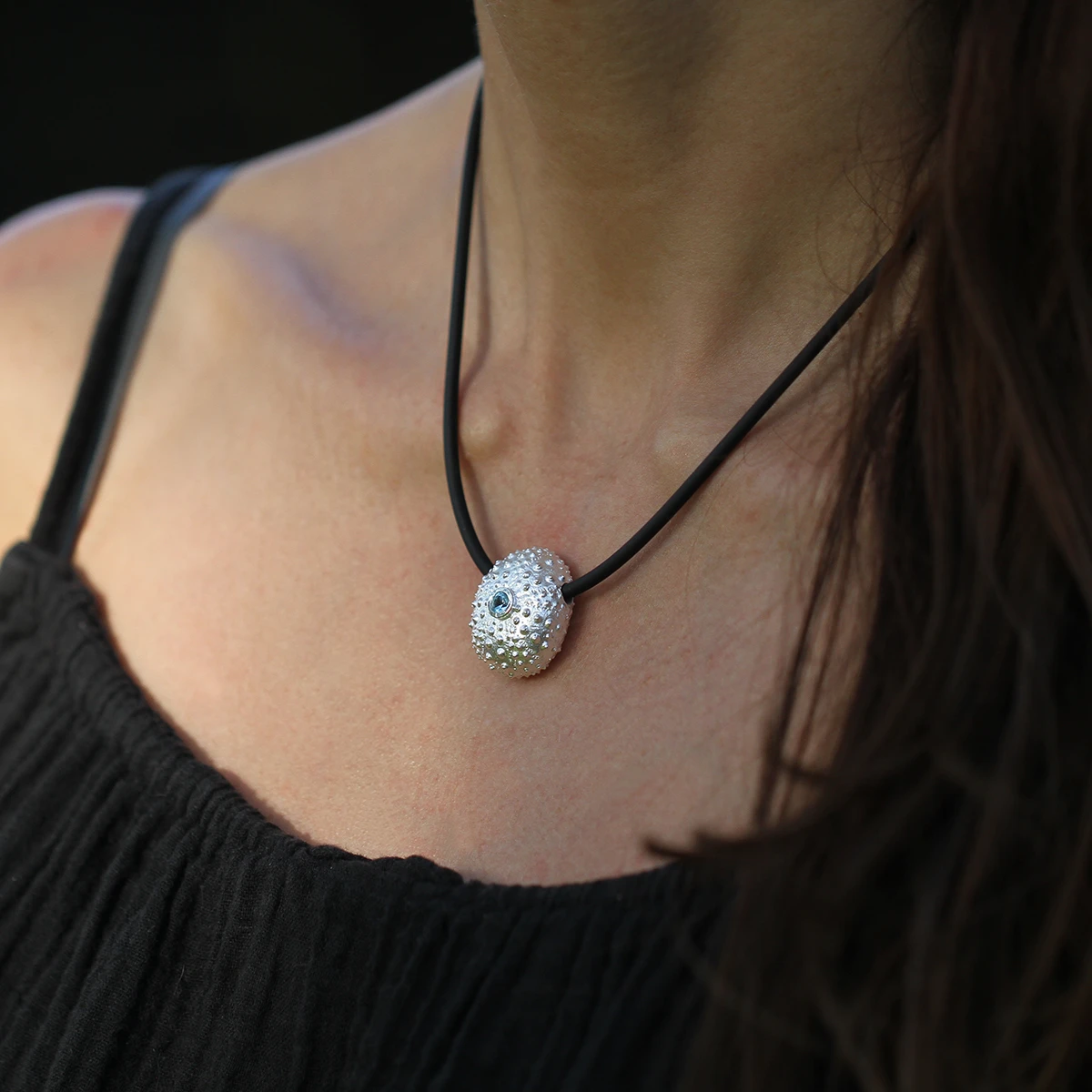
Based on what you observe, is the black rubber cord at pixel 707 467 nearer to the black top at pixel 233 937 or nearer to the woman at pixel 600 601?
the woman at pixel 600 601

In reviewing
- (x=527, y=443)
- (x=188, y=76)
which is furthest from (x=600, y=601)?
(x=188, y=76)

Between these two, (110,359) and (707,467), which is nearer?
Result: (707,467)

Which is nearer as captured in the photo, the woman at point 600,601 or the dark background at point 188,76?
the woman at point 600,601

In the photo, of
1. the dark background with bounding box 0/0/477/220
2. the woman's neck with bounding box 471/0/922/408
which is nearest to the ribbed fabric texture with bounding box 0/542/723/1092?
the woman's neck with bounding box 471/0/922/408

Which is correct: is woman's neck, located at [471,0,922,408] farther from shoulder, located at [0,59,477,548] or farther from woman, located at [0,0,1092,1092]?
shoulder, located at [0,59,477,548]

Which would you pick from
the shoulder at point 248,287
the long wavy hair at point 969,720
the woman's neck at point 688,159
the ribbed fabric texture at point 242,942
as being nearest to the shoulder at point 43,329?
the shoulder at point 248,287

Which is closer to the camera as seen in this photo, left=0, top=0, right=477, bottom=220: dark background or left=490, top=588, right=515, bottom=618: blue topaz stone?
left=490, top=588, right=515, bottom=618: blue topaz stone

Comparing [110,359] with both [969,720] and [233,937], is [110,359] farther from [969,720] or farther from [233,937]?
[969,720]
